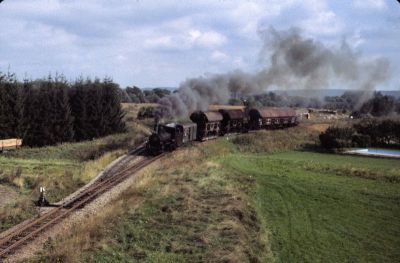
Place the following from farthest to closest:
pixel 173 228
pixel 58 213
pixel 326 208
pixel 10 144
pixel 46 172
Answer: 1. pixel 10 144
2. pixel 46 172
3. pixel 326 208
4. pixel 58 213
5. pixel 173 228

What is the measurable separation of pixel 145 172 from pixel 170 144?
29.5 feet

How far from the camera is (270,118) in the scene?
A: 59.1 meters

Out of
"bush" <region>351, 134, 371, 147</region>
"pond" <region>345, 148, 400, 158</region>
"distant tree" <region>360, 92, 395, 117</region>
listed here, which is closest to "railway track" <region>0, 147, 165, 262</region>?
"pond" <region>345, 148, 400, 158</region>

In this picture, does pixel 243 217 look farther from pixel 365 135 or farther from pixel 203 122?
pixel 365 135

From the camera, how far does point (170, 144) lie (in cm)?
3716

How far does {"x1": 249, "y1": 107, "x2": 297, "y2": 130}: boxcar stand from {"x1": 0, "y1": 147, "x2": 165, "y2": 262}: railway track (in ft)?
93.3

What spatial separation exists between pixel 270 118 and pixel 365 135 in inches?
503

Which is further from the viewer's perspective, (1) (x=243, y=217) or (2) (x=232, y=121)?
(2) (x=232, y=121)

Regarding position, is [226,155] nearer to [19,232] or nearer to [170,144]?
[170,144]

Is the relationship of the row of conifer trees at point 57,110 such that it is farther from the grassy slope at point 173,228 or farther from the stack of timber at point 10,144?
the grassy slope at point 173,228

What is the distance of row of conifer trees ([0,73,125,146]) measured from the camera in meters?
43.2

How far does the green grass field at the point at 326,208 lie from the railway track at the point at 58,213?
9.00 m

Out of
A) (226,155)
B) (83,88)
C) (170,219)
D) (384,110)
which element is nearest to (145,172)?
(170,219)

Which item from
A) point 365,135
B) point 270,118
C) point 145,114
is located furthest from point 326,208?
point 145,114
